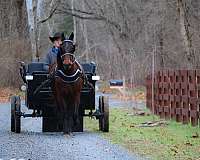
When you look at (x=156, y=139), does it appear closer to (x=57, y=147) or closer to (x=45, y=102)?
(x=57, y=147)

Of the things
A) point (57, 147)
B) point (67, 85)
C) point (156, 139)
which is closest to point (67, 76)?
point (67, 85)

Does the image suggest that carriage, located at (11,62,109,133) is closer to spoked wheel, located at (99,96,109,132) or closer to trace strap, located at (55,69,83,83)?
spoked wheel, located at (99,96,109,132)

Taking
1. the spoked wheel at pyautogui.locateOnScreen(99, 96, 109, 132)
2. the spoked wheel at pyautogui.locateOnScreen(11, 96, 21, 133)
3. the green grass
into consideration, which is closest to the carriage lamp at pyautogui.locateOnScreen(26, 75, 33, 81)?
the spoked wheel at pyautogui.locateOnScreen(11, 96, 21, 133)

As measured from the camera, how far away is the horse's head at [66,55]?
1584 centimetres

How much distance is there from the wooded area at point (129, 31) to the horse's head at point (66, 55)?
14.2 meters

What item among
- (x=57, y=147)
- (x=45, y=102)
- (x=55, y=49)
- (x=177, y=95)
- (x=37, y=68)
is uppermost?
(x=55, y=49)

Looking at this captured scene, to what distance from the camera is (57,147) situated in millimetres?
13938

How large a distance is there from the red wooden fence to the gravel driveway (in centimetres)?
366

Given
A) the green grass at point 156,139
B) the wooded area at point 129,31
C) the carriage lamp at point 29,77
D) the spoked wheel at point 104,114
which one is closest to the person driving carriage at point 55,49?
the carriage lamp at point 29,77

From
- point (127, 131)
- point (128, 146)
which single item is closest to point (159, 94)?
point (127, 131)

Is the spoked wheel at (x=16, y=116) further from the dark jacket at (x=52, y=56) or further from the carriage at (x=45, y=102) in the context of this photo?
the dark jacket at (x=52, y=56)

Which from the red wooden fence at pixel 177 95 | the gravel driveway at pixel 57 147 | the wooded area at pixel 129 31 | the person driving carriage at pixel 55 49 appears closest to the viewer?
the gravel driveway at pixel 57 147

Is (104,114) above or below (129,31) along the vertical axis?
below

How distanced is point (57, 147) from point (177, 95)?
829cm
